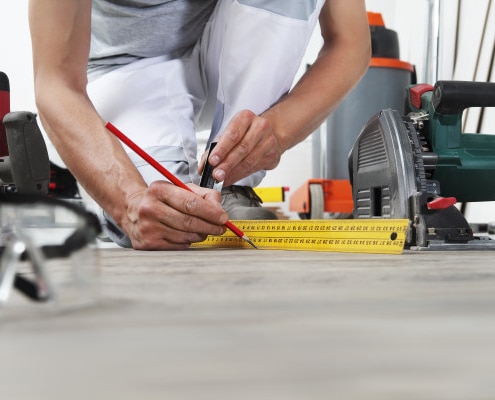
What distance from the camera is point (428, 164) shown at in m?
1.07

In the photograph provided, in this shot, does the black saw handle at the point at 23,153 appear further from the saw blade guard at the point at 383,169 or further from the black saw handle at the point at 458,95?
the black saw handle at the point at 458,95

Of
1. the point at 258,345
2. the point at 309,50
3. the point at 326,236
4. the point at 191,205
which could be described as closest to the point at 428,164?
the point at 326,236

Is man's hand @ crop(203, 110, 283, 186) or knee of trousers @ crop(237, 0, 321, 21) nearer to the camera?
man's hand @ crop(203, 110, 283, 186)

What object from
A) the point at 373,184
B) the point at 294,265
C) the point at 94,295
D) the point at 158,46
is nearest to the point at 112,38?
the point at 158,46

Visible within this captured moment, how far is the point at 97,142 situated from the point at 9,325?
2.60ft

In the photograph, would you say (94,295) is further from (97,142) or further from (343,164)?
(343,164)

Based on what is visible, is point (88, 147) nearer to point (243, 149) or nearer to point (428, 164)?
point (243, 149)

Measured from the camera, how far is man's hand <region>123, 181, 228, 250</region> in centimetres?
87

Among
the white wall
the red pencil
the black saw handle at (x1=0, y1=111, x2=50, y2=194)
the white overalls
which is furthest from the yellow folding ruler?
the white wall

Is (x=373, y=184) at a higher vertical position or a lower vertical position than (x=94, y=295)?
lower

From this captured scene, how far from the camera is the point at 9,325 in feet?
0.94

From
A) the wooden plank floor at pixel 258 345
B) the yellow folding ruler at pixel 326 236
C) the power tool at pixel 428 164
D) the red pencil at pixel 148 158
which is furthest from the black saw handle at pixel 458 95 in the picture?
the wooden plank floor at pixel 258 345

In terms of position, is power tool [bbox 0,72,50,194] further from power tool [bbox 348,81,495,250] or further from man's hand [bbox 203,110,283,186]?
power tool [bbox 348,81,495,250]

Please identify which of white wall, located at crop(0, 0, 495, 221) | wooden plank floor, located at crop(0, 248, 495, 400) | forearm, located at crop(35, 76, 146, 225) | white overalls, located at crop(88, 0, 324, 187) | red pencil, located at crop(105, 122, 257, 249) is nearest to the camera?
wooden plank floor, located at crop(0, 248, 495, 400)
